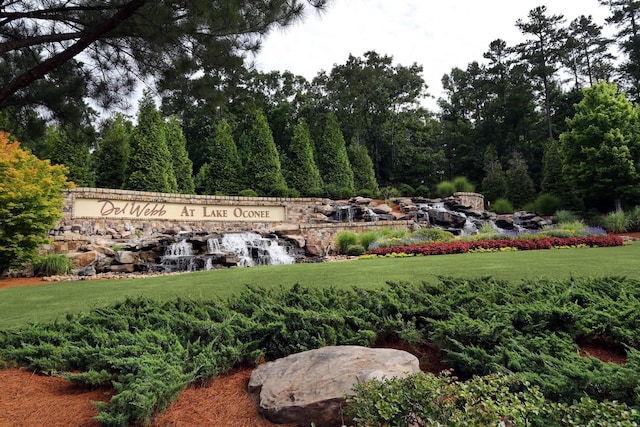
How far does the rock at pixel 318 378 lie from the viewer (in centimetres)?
188

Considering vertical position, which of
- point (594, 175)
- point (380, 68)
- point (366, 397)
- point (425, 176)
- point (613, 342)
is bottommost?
point (613, 342)

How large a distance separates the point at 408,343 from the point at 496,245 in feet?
29.1

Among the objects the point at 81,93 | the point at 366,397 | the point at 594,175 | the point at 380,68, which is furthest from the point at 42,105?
the point at 380,68

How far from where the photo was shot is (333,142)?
24.5 metres

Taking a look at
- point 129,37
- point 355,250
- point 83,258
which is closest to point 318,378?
point 129,37

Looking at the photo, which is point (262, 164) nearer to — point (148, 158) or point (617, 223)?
point (148, 158)

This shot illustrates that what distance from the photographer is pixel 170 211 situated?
1393cm

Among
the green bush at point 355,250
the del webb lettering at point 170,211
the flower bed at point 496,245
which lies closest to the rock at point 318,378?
the flower bed at point 496,245

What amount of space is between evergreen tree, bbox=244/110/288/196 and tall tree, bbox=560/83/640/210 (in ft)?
45.3

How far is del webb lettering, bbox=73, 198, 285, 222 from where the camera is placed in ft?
39.9

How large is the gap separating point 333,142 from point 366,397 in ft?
77.0

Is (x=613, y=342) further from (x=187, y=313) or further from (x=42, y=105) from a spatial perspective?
(x=42, y=105)

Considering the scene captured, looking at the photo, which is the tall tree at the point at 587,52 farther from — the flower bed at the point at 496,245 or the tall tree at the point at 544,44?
the flower bed at the point at 496,245

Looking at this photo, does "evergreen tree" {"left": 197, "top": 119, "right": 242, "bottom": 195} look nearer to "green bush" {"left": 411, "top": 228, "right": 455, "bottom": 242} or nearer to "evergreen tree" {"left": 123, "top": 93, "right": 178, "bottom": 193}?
"evergreen tree" {"left": 123, "top": 93, "right": 178, "bottom": 193}
